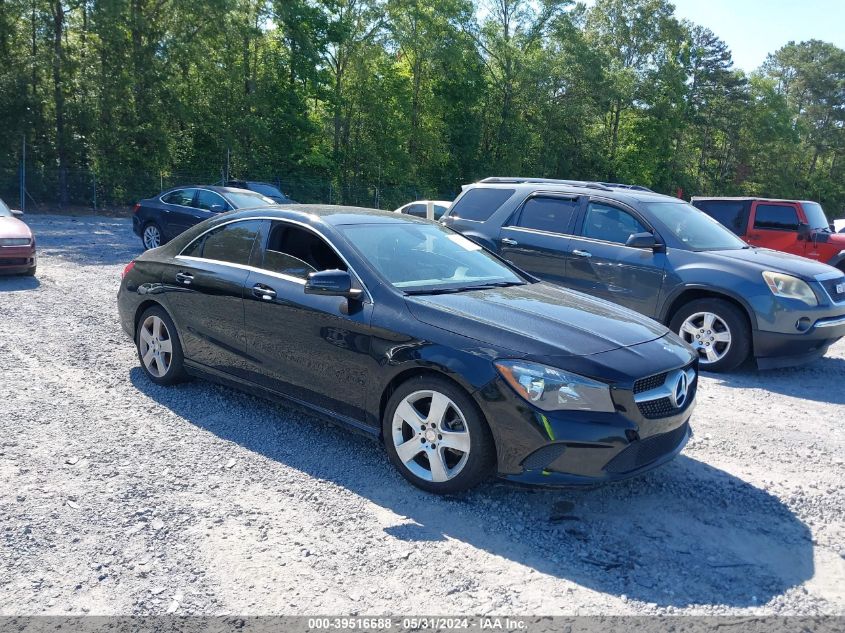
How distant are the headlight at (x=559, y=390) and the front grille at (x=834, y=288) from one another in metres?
4.89

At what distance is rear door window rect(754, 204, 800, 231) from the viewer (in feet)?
43.6

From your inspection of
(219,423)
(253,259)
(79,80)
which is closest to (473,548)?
(219,423)

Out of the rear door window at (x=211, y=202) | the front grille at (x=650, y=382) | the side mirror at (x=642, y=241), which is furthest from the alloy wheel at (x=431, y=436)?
the rear door window at (x=211, y=202)

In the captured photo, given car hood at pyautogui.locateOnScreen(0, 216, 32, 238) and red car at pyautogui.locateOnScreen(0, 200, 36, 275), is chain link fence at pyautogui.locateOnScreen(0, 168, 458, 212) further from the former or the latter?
red car at pyautogui.locateOnScreen(0, 200, 36, 275)

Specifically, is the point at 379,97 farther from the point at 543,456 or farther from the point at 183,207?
the point at 543,456

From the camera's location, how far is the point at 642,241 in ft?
24.7

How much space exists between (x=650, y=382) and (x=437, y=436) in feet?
3.98

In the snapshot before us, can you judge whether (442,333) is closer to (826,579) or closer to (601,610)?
(601,610)

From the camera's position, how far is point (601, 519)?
12.6ft

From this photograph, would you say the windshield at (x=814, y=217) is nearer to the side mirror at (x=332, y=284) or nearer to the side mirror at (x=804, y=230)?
the side mirror at (x=804, y=230)

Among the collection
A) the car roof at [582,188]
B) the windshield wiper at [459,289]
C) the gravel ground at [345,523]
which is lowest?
the gravel ground at [345,523]

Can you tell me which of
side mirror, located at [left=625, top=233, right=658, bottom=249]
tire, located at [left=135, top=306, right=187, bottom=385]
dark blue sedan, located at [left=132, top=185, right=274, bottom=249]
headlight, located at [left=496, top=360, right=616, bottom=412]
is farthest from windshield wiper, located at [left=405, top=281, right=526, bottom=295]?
dark blue sedan, located at [left=132, top=185, right=274, bottom=249]

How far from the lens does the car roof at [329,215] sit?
494cm

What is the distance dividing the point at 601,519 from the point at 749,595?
862mm
